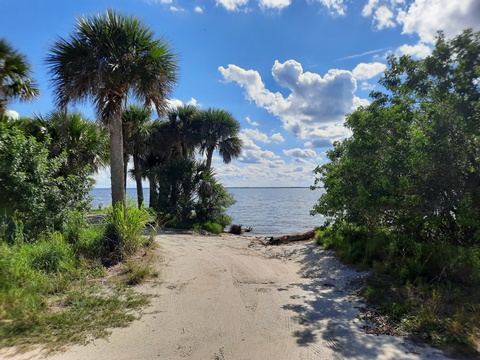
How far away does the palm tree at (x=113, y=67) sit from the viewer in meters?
7.72

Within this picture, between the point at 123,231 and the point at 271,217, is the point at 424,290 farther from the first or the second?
the point at 271,217

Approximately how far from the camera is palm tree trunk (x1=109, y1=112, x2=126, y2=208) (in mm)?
8406

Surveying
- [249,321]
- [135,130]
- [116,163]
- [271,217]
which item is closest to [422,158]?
[249,321]

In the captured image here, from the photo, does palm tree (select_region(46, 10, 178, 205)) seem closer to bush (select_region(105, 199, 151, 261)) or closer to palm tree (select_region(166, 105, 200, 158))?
bush (select_region(105, 199, 151, 261))

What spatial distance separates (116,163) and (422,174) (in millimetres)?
7951

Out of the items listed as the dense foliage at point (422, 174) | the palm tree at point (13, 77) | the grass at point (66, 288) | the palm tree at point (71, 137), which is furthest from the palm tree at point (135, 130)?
the dense foliage at point (422, 174)

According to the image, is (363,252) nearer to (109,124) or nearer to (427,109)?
(427,109)

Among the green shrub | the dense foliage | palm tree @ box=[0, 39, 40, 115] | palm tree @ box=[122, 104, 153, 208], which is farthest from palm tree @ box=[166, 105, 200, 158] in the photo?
the dense foliage

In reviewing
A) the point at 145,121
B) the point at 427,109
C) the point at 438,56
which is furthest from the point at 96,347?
the point at 145,121

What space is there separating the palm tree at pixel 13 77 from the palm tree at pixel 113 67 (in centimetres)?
143

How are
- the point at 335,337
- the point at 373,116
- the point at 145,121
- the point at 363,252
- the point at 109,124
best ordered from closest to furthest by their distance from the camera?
1. the point at 335,337
2. the point at 373,116
3. the point at 363,252
4. the point at 109,124
5. the point at 145,121

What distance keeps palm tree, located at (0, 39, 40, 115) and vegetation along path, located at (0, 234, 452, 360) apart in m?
7.11

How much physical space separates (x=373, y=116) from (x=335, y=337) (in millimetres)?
5613

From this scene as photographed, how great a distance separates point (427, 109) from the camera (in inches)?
268
